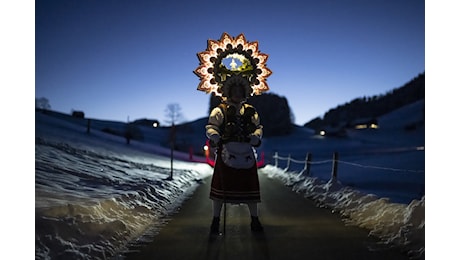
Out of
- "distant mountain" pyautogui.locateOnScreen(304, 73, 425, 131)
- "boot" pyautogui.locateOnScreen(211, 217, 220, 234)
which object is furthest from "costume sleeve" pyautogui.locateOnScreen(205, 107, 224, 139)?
"distant mountain" pyautogui.locateOnScreen(304, 73, 425, 131)

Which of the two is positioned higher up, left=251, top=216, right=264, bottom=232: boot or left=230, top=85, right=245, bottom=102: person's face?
left=230, top=85, right=245, bottom=102: person's face

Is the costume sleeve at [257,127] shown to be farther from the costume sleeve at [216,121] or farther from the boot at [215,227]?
the boot at [215,227]

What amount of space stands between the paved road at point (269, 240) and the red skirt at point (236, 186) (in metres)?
0.41

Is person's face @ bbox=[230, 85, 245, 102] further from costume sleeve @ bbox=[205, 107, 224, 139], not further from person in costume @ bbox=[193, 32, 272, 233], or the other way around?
costume sleeve @ bbox=[205, 107, 224, 139]

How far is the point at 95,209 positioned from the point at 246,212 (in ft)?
8.41

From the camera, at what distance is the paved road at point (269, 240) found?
378cm

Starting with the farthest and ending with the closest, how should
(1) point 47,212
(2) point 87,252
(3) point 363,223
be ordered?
(3) point 363,223, (1) point 47,212, (2) point 87,252

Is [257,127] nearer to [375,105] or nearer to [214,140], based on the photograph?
[214,140]

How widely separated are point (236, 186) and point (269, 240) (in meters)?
0.99

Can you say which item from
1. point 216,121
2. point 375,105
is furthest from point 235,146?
point 375,105

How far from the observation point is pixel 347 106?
4124 inches

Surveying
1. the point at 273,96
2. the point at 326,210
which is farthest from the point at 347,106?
the point at 326,210

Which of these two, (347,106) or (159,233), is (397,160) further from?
(347,106)

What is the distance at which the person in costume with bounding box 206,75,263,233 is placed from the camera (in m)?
5.11
